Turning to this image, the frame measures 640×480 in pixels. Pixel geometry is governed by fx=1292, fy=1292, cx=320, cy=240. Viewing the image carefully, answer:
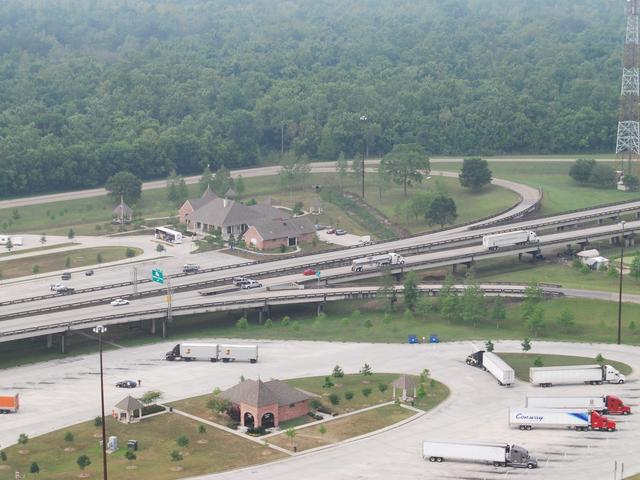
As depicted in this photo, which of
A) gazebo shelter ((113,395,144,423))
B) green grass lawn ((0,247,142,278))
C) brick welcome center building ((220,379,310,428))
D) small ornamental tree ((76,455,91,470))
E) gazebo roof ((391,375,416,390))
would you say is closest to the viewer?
small ornamental tree ((76,455,91,470))

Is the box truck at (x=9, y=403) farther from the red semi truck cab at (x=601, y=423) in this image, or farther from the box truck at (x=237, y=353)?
the red semi truck cab at (x=601, y=423)

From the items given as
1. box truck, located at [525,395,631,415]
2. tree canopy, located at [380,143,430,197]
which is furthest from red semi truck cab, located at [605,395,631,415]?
tree canopy, located at [380,143,430,197]

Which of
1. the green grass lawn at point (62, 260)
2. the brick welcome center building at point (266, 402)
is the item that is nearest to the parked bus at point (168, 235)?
the green grass lawn at point (62, 260)

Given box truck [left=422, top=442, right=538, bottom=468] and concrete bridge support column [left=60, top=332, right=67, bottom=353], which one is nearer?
box truck [left=422, top=442, right=538, bottom=468]

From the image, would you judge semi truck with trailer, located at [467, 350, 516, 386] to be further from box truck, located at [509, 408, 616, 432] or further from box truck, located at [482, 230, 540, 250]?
box truck, located at [482, 230, 540, 250]

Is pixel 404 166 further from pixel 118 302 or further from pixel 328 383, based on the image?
pixel 328 383

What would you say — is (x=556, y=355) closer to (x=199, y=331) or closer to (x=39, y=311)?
(x=199, y=331)

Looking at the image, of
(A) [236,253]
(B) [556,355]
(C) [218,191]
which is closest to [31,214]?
(C) [218,191]
